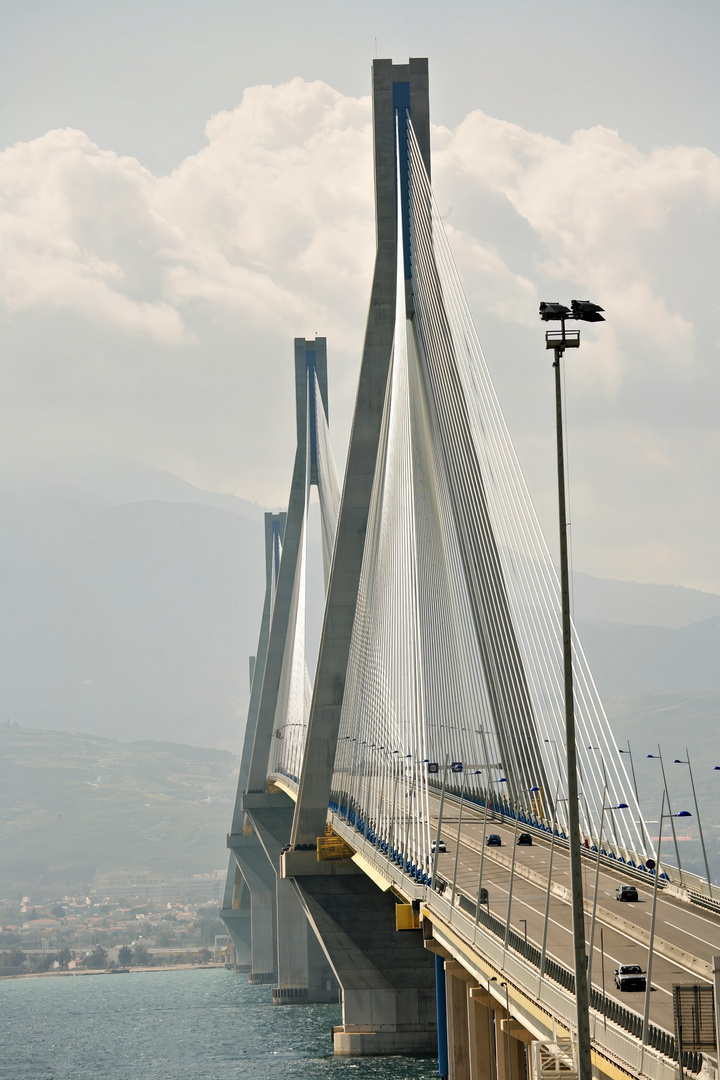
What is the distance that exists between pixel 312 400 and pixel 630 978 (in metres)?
54.1

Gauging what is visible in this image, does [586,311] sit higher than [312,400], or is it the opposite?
[312,400]

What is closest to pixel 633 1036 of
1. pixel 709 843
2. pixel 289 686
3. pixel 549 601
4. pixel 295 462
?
pixel 549 601

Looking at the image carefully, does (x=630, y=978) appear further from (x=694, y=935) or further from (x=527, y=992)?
(x=694, y=935)

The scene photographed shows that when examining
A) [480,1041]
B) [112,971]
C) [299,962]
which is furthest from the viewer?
[112,971]

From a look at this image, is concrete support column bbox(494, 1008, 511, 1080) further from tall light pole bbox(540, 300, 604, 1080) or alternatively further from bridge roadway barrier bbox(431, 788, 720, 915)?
tall light pole bbox(540, 300, 604, 1080)

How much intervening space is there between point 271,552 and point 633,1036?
96.3 m

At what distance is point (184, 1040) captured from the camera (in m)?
65.2

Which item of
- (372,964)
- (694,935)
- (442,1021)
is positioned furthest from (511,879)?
(372,964)

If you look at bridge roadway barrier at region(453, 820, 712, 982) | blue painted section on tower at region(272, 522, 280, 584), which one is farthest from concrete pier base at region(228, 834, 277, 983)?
bridge roadway barrier at region(453, 820, 712, 982)

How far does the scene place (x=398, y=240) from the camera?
4012cm

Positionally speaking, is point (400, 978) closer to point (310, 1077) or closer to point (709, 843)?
point (310, 1077)

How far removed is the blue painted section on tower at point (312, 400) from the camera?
71625 mm

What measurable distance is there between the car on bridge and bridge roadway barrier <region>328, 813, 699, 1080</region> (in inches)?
33.0

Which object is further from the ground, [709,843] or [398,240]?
[398,240]
